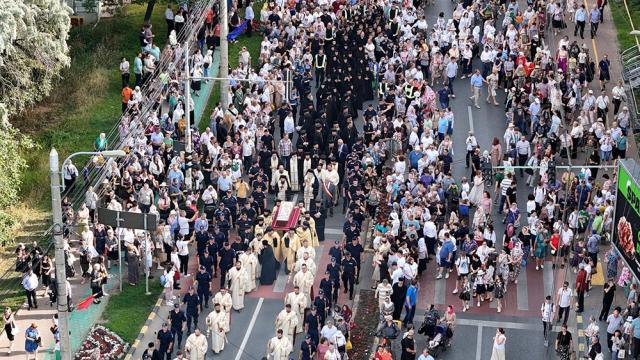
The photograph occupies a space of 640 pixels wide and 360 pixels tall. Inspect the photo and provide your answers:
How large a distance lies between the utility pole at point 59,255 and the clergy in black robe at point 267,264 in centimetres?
820

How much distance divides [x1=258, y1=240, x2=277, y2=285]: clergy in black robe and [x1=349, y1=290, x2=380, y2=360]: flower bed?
2504 mm

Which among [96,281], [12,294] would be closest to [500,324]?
[96,281]

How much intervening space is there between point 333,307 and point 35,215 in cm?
1134

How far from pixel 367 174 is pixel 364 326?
5.95 m

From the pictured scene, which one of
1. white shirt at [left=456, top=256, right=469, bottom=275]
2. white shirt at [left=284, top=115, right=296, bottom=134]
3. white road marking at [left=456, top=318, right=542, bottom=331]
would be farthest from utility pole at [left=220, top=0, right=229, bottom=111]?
white road marking at [left=456, top=318, right=542, bottom=331]

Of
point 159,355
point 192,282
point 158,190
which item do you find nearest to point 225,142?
point 158,190

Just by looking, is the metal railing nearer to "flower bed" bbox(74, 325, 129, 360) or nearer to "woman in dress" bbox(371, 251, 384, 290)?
"woman in dress" bbox(371, 251, 384, 290)

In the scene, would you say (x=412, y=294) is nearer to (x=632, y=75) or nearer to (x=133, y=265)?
(x=133, y=265)

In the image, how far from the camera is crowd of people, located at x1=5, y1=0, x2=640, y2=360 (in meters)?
35.0

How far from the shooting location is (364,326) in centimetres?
3516

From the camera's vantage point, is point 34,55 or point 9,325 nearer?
point 9,325

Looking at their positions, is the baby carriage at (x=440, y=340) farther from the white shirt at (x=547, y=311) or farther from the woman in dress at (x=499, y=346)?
the white shirt at (x=547, y=311)

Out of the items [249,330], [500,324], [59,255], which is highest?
[59,255]

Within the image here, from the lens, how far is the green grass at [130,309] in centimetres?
3538
